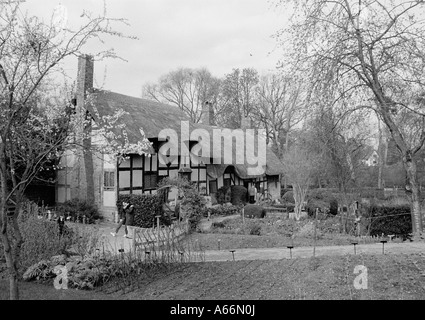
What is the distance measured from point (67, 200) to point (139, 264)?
39.7 feet

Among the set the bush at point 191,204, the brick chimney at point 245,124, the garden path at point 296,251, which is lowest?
the garden path at point 296,251

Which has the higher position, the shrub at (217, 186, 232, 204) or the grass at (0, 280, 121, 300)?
the shrub at (217, 186, 232, 204)

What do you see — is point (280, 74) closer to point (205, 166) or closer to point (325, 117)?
point (325, 117)

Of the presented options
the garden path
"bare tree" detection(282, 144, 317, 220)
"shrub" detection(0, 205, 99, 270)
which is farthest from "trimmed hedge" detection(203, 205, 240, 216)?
"shrub" detection(0, 205, 99, 270)

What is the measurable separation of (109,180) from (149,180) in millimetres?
1990

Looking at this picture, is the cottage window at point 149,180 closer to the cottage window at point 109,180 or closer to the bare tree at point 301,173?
the cottage window at point 109,180

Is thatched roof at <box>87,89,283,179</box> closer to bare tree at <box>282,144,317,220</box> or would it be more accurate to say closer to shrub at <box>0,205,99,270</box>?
bare tree at <box>282,144,317,220</box>

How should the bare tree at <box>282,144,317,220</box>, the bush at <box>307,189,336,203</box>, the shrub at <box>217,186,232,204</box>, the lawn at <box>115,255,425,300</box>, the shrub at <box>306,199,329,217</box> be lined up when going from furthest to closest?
the bush at <box>307,189,336,203</box>
the shrub at <box>217,186,232,204</box>
the shrub at <box>306,199,329,217</box>
the bare tree at <box>282,144,317,220</box>
the lawn at <box>115,255,425,300</box>

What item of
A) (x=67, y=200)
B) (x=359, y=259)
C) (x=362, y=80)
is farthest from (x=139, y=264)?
(x=67, y=200)

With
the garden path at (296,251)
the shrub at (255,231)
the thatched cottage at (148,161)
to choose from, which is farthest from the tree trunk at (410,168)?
the thatched cottage at (148,161)

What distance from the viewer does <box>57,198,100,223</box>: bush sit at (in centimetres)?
1741

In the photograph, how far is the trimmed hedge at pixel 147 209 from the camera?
16.7m

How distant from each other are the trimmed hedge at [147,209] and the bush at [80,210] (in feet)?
6.90
